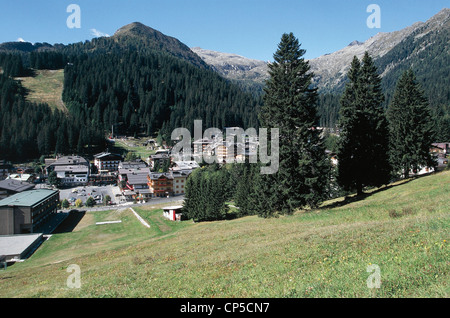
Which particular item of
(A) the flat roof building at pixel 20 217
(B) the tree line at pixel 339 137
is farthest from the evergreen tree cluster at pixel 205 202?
(A) the flat roof building at pixel 20 217

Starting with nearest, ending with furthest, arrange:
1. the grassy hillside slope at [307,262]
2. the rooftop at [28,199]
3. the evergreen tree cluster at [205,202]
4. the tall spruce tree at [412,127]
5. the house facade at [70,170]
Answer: the grassy hillside slope at [307,262] → the tall spruce tree at [412,127] → the rooftop at [28,199] → the evergreen tree cluster at [205,202] → the house facade at [70,170]

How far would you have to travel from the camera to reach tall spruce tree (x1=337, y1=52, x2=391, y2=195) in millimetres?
29078

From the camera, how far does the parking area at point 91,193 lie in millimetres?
88938

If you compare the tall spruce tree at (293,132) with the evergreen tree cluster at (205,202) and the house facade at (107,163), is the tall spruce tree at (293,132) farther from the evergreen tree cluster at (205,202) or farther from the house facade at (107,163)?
the house facade at (107,163)

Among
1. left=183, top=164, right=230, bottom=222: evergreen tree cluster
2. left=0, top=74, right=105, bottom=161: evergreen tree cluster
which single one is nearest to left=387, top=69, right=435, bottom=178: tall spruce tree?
left=183, top=164, right=230, bottom=222: evergreen tree cluster

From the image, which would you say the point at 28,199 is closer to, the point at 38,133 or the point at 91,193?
the point at 91,193

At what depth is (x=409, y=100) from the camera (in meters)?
36.8

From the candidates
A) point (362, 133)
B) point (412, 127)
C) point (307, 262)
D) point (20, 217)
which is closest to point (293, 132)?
point (362, 133)

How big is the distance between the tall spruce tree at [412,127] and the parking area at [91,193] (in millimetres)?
74995
